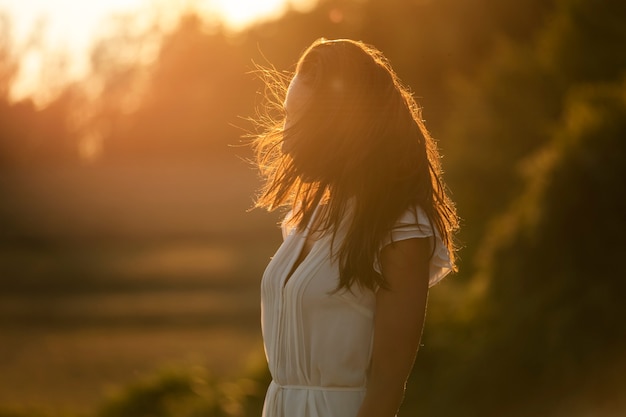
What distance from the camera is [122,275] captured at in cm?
3300

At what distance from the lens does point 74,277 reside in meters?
32.8

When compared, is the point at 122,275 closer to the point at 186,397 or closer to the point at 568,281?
the point at 186,397

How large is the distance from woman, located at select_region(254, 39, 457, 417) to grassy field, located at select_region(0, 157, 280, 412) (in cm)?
813

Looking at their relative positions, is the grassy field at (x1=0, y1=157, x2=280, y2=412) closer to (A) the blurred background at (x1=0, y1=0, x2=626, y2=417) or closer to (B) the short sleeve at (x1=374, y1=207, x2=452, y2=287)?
(A) the blurred background at (x1=0, y1=0, x2=626, y2=417)

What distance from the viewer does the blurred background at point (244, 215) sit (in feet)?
31.5

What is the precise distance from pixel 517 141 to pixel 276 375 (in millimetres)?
17833

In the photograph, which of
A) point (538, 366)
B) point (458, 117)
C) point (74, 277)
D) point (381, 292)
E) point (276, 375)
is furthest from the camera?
point (74, 277)

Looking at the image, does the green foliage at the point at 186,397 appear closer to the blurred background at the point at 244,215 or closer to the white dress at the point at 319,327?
the blurred background at the point at 244,215

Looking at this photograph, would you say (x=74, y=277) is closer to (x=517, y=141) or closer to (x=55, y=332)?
(x=55, y=332)

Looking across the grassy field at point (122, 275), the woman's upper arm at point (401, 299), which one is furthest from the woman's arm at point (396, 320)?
the grassy field at point (122, 275)

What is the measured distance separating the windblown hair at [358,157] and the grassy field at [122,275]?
8.22m


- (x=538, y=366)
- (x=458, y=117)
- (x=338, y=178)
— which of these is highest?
(x=458, y=117)

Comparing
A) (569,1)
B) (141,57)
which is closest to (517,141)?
(569,1)

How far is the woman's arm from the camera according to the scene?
2631 millimetres
